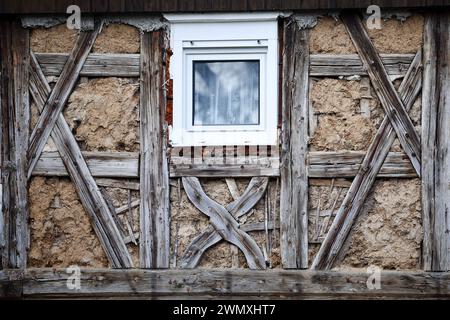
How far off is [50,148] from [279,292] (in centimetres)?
228

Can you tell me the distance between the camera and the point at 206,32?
6602 mm

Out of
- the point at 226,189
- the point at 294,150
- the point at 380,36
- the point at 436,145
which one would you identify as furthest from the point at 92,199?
the point at 436,145

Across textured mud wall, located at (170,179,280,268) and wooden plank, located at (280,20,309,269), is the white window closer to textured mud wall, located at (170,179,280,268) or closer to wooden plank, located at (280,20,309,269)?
wooden plank, located at (280,20,309,269)

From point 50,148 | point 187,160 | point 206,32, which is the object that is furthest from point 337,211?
point 50,148

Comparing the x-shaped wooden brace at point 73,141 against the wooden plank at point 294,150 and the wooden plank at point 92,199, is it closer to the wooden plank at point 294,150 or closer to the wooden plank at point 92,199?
the wooden plank at point 92,199

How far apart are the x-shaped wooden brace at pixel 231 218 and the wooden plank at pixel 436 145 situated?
134 centimetres

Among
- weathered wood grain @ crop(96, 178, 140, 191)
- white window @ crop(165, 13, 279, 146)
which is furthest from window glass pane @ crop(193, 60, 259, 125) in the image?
weathered wood grain @ crop(96, 178, 140, 191)

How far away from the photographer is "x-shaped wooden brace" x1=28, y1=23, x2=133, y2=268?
6590mm

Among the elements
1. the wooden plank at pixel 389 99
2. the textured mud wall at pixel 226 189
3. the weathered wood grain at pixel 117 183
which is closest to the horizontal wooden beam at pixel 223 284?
the textured mud wall at pixel 226 189

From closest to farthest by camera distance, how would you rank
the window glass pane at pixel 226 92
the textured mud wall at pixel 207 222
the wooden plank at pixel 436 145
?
1. the wooden plank at pixel 436 145
2. the textured mud wall at pixel 207 222
3. the window glass pane at pixel 226 92

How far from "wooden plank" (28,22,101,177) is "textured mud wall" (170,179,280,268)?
3.78ft

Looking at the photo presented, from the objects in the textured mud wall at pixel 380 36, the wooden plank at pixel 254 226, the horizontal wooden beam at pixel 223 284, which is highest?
the textured mud wall at pixel 380 36

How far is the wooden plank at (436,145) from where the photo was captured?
6457 mm
